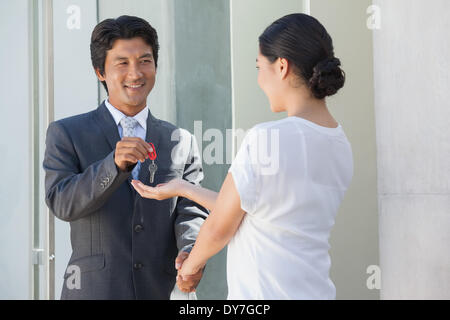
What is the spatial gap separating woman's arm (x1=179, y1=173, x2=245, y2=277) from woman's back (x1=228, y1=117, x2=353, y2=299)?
0.03m

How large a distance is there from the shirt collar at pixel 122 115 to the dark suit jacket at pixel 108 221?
0.03 m

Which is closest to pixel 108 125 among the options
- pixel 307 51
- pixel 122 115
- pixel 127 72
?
pixel 122 115

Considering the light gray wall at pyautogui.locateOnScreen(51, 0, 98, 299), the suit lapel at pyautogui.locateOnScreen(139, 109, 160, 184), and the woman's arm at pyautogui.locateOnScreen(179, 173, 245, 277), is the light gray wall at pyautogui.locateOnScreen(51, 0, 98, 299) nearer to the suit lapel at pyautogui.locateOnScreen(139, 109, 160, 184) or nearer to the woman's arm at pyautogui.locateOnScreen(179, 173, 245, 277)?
the suit lapel at pyautogui.locateOnScreen(139, 109, 160, 184)

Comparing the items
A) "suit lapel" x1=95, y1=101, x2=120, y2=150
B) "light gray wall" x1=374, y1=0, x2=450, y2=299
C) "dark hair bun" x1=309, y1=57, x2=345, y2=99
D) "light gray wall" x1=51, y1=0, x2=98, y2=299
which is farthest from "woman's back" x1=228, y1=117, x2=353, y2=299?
"light gray wall" x1=51, y1=0, x2=98, y2=299

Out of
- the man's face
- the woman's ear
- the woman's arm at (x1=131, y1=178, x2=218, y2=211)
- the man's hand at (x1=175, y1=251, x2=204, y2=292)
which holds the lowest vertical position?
the man's hand at (x1=175, y1=251, x2=204, y2=292)

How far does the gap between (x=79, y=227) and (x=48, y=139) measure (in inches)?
14.6

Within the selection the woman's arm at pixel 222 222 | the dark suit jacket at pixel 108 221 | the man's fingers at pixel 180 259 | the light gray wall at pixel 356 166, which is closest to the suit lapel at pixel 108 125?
the dark suit jacket at pixel 108 221

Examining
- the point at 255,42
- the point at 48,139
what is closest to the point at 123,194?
the point at 48,139

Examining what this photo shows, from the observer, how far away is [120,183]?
6.93 feet

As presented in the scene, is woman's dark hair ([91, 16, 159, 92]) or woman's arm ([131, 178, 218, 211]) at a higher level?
woman's dark hair ([91, 16, 159, 92])

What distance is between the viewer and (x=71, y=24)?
11.1 ft

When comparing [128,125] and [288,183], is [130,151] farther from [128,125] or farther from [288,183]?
[288,183]

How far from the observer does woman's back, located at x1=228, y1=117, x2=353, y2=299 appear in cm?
164
